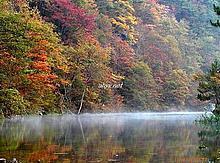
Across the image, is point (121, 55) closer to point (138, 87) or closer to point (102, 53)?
point (138, 87)

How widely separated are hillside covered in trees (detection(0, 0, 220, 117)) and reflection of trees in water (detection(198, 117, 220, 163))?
414 inches

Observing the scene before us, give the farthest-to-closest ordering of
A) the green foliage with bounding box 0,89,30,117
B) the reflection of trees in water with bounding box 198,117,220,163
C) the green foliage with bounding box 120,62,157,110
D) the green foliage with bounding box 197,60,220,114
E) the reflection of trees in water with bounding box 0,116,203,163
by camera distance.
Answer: the green foliage with bounding box 120,62,157,110
the green foliage with bounding box 0,89,30,117
the green foliage with bounding box 197,60,220,114
the reflection of trees in water with bounding box 198,117,220,163
the reflection of trees in water with bounding box 0,116,203,163

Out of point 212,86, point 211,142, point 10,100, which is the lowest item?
point 211,142

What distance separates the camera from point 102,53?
49.3 m

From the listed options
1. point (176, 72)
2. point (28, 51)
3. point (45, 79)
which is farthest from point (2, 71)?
point (176, 72)

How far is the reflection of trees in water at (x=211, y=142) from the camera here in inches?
683

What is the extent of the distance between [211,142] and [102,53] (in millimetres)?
27938

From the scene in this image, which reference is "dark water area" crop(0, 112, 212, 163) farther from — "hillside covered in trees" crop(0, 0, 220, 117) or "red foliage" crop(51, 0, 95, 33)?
"red foliage" crop(51, 0, 95, 33)

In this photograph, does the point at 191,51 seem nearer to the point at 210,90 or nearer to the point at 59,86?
the point at 59,86

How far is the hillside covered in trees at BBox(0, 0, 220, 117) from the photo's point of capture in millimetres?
34500

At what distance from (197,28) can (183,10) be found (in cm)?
408

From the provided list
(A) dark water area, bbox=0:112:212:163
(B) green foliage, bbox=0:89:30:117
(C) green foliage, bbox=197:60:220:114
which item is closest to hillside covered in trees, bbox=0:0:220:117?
(B) green foliage, bbox=0:89:30:117

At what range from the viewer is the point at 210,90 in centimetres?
3050

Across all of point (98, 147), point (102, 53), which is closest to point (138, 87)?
point (102, 53)
